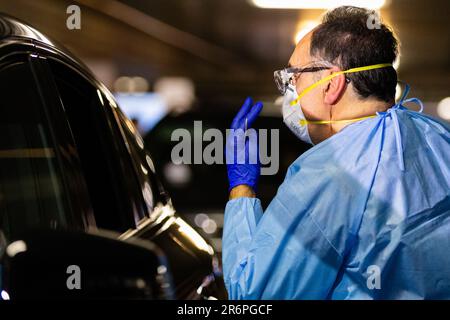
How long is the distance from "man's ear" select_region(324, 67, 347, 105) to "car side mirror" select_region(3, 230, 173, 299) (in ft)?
3.45

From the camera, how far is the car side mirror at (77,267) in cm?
151

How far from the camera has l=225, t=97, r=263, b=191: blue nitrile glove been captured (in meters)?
2.79

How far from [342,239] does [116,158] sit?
2.84ft

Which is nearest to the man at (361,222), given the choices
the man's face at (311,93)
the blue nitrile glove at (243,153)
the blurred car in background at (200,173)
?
the man's face at (311,93)

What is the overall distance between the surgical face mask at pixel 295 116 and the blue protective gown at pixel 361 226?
1.77 feet

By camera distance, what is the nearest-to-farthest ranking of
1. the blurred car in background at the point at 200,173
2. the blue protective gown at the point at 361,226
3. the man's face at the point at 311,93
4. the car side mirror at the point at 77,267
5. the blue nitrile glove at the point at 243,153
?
the car side mirror at the point at 77,267 → the blue protective gown at the point at 361,226 → the man's face at the point at 311,93 → the blue nitrile glove at the point at 243,153 → the blurred car in background at the point at 200,173

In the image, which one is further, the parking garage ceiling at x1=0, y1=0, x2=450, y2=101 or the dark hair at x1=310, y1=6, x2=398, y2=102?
the parking garage ceiling at x1=0, y1=0, x2=450, y2=101

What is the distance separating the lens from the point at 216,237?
23.9 ft

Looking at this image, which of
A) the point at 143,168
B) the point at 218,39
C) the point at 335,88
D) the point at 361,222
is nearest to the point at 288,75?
the point at 335,88

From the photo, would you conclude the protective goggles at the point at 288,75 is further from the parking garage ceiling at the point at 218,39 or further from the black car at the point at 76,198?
the parking garage ceiling at the point at 218,39

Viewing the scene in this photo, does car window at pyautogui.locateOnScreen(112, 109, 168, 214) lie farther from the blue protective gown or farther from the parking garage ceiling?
the parking garage ceiling

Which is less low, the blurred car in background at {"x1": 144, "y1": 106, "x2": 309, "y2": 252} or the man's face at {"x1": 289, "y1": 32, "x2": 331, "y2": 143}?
the man's face at {"x1": 289, "y1": 32, "x2": 331, "y2": 143}

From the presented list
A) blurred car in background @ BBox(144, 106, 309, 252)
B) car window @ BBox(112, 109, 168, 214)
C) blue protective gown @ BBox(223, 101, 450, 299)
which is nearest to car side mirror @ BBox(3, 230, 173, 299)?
blue protective gown @ BBox(223, 101, 450, 299)

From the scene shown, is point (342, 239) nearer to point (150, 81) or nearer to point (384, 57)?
point (384, 57)
